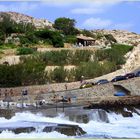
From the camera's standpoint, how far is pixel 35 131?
35.3ft

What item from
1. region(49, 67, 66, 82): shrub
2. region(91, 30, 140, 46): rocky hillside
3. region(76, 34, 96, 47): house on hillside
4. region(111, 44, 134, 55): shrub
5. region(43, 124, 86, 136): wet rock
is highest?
region(91, 30, 140, 46): rocky hillside

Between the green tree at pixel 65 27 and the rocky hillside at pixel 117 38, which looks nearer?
the green tree at pixel 65 27

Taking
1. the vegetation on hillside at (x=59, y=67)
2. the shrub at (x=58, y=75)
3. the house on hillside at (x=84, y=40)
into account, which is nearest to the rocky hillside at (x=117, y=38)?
the house on hillside at (x=84, y=40)

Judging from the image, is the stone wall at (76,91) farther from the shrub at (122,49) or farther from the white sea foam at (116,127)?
the shrub at (122,49)

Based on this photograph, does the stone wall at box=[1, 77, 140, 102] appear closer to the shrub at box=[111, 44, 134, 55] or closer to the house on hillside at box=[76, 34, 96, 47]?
the shrub at box=[111, 44, 134, 55]

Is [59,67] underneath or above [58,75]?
above

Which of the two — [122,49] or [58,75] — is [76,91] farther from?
[122,49]

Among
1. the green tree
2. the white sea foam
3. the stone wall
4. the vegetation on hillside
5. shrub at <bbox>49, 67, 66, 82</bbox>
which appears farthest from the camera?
the green tree

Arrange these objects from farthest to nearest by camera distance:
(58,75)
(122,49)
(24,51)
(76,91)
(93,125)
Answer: (122,49), (24,51), (58,75), (76,91), (93,125)

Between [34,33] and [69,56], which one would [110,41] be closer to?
[34,33]

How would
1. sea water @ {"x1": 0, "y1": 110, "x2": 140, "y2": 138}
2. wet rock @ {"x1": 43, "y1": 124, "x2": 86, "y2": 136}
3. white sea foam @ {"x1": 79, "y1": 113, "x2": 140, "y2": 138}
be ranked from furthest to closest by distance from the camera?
white sea foam @ {"x1": 79, "y1": 113, "x2": 140, "y2": 138} → wet rock @ {"x1": 43, "y1": 124, "x2": 86, "y2": 136} → sea water @ {"x1": 0, "y1": 110, "x2": 140, "y2": 138}

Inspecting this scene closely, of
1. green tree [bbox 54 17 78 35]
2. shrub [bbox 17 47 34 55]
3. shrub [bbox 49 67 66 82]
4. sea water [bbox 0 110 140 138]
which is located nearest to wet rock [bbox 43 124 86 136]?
sea water [bbox 0 110 140 138]

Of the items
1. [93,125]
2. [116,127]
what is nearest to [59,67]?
[93,125]

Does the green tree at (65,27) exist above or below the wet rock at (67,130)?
above
